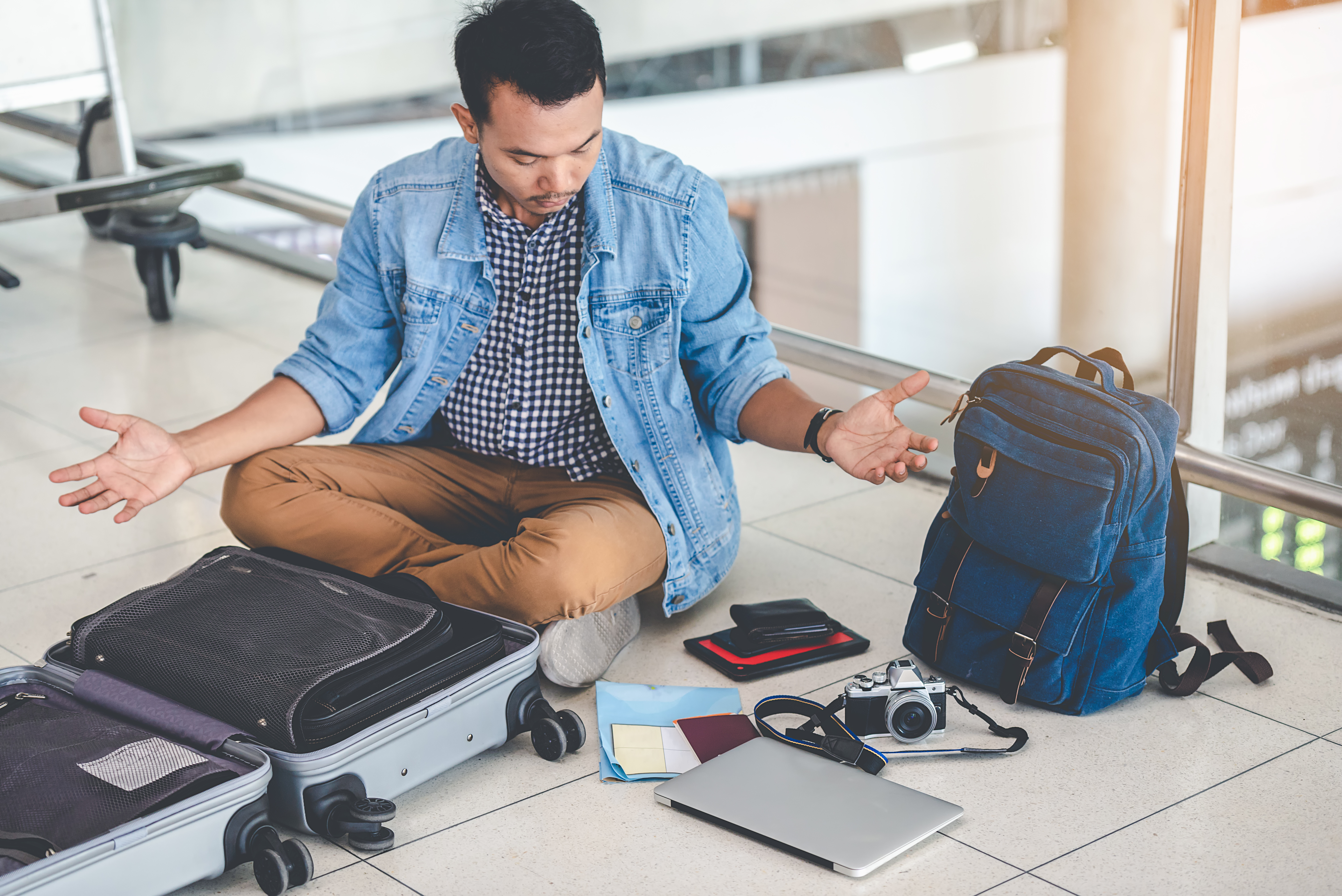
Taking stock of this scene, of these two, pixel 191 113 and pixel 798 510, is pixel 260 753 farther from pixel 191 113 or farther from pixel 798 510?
pixel 191 113

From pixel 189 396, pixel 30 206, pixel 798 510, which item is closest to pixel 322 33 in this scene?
pixel 30 206

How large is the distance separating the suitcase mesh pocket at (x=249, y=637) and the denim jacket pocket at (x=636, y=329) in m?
0.45

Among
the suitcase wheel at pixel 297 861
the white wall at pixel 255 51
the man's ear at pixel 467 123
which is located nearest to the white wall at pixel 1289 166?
the man's ear at pixel 467 123

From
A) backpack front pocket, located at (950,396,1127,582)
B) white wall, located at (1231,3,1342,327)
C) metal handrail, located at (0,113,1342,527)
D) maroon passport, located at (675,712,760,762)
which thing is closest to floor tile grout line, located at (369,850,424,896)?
maroon passport, located at (675,712,760,762)

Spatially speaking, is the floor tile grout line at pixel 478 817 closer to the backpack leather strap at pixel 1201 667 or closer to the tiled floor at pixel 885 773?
the tiled floor at pixel 885 773

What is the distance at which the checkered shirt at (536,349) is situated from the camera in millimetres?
1735

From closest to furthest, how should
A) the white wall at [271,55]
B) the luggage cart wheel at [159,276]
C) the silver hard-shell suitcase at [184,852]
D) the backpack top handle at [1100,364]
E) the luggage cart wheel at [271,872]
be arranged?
1. the silver hard-shell suitcase at [184,852]
2. the luggage cart wheel at [271,872]
3. the backpack top handle at [1100,364]
4. the luggage cart wheel at [159,276]
5. the white wall at [271,55]

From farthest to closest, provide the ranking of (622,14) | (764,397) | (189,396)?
(622,14)
(189,396)
(764,397)

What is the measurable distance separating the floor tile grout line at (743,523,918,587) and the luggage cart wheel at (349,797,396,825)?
0.83m

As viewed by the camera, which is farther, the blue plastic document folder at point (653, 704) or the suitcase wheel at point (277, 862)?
the blue plastic document folder at point (653, 704)

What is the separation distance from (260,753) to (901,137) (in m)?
8.25

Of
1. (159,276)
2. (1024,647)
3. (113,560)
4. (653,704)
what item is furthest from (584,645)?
(159,276)

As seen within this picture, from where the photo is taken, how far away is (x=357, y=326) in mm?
1814

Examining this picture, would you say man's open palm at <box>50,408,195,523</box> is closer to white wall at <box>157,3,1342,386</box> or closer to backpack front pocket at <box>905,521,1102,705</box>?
backpack front pocket at <box>905,521,1102,705</box>
